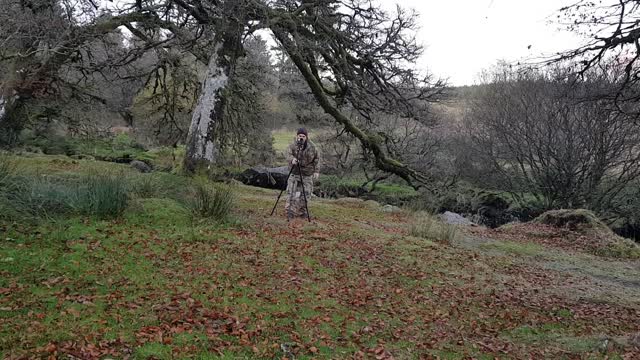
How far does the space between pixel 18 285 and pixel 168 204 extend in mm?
3668

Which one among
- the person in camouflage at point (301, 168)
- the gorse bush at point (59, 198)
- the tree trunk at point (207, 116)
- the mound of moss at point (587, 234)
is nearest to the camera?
the gorse bush at point (59, 198)

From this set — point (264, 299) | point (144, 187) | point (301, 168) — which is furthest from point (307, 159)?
point (264, 299)

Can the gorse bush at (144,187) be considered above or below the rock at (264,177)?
below

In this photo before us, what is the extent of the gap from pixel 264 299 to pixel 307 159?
18.0 feet

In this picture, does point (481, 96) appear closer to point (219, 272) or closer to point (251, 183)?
point (251, 183)

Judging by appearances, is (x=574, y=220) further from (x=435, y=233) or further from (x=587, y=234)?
(x=435, y=233)

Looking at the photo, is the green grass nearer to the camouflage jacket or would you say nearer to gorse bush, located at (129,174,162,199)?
the camouflage jacket

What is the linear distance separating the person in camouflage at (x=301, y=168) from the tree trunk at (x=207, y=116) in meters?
1.77

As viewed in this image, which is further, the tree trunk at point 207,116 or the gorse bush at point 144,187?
the tree trunk at point 207,116

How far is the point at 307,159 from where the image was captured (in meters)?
10.8

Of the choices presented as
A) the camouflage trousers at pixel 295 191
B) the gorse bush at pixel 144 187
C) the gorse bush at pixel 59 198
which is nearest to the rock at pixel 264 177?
the camouflage trousers at pixel 295 191

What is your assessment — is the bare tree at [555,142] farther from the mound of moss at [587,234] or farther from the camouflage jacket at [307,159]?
the camouflage jacket at [307,159]

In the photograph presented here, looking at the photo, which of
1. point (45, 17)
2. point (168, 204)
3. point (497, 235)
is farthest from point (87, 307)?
point (497, 235)

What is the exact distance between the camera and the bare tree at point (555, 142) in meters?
20.1
